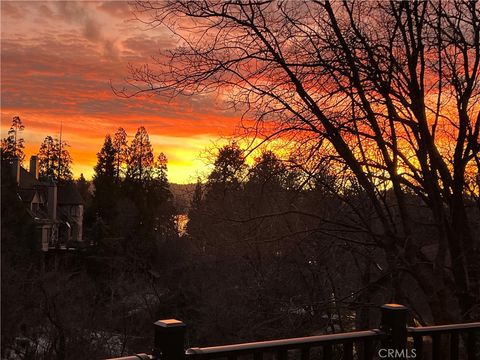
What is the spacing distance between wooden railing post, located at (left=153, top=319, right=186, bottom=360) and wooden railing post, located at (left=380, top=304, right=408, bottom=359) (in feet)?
5.04

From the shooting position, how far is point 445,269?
7.29 metres

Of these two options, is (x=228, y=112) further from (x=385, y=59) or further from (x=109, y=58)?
(x=109, y=58)

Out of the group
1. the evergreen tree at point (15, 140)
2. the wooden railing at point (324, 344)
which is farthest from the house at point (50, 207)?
the wooden railing at point (324, 344)

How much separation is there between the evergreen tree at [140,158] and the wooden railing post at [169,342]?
5034 cm

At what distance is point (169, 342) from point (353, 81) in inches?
187

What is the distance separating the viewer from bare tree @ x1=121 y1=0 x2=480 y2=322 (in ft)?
22.7

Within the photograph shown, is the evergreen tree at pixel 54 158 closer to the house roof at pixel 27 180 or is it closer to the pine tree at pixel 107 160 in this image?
the pine tree at pixel 107 160

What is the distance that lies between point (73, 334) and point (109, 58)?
37.2 ft

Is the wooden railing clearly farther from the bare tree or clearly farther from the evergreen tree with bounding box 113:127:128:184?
the evergreen tree with bounding box 113:127:128:184

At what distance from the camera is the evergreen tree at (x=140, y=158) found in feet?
175

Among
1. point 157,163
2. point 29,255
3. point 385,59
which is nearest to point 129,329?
point 29,255

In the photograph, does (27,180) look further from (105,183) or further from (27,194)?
(105,183)

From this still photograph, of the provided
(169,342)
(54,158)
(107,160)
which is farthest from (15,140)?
(169,342)

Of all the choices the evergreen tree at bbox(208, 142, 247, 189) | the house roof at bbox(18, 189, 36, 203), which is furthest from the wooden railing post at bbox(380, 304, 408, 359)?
the house roof at bbox(18, 189, 36, 203)
